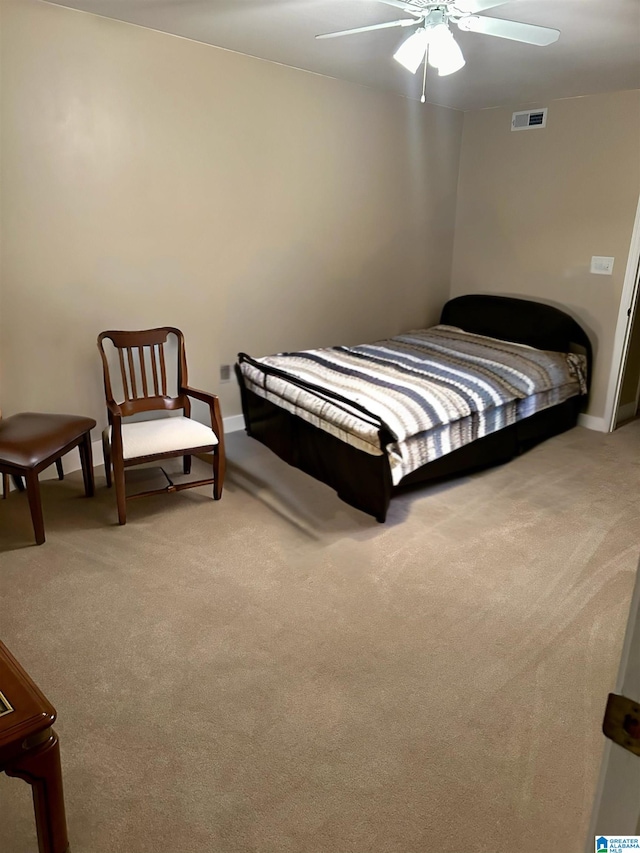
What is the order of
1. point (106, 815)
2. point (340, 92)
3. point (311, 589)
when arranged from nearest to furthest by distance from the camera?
point (106, 815), point (311, 589), point (340, 92)

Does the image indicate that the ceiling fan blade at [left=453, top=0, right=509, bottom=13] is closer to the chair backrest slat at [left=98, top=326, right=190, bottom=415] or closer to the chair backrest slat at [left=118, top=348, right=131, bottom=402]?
the chair backrest slat at [left=98, top=326, right=190, bottom=415]

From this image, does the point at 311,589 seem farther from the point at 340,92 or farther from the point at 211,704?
the point at 340,92

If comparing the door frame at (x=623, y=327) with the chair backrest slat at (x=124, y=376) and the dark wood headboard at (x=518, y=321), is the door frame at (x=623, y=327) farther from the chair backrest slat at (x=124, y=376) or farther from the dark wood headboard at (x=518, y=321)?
the chair backrest slat at (x=124, y=376)

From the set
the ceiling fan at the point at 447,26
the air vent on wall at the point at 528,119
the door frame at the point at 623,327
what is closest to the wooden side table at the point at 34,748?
the ceiling fan at the point at 447,26

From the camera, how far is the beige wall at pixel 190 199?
128 inches

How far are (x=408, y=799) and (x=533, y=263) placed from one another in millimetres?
4247

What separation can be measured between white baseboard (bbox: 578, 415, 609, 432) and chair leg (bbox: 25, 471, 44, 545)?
3849 millimetres

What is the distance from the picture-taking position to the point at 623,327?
458cm

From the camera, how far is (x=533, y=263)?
5012mm

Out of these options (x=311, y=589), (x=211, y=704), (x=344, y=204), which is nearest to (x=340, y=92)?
(x=344, y=204)

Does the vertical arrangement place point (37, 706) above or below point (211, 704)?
above

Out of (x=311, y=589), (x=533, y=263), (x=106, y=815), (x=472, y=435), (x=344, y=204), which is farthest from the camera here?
(x=533, y=263)

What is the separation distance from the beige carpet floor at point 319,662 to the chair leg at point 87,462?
10cm

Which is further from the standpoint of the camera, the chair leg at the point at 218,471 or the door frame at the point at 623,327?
the door frame at the point at 623,327
